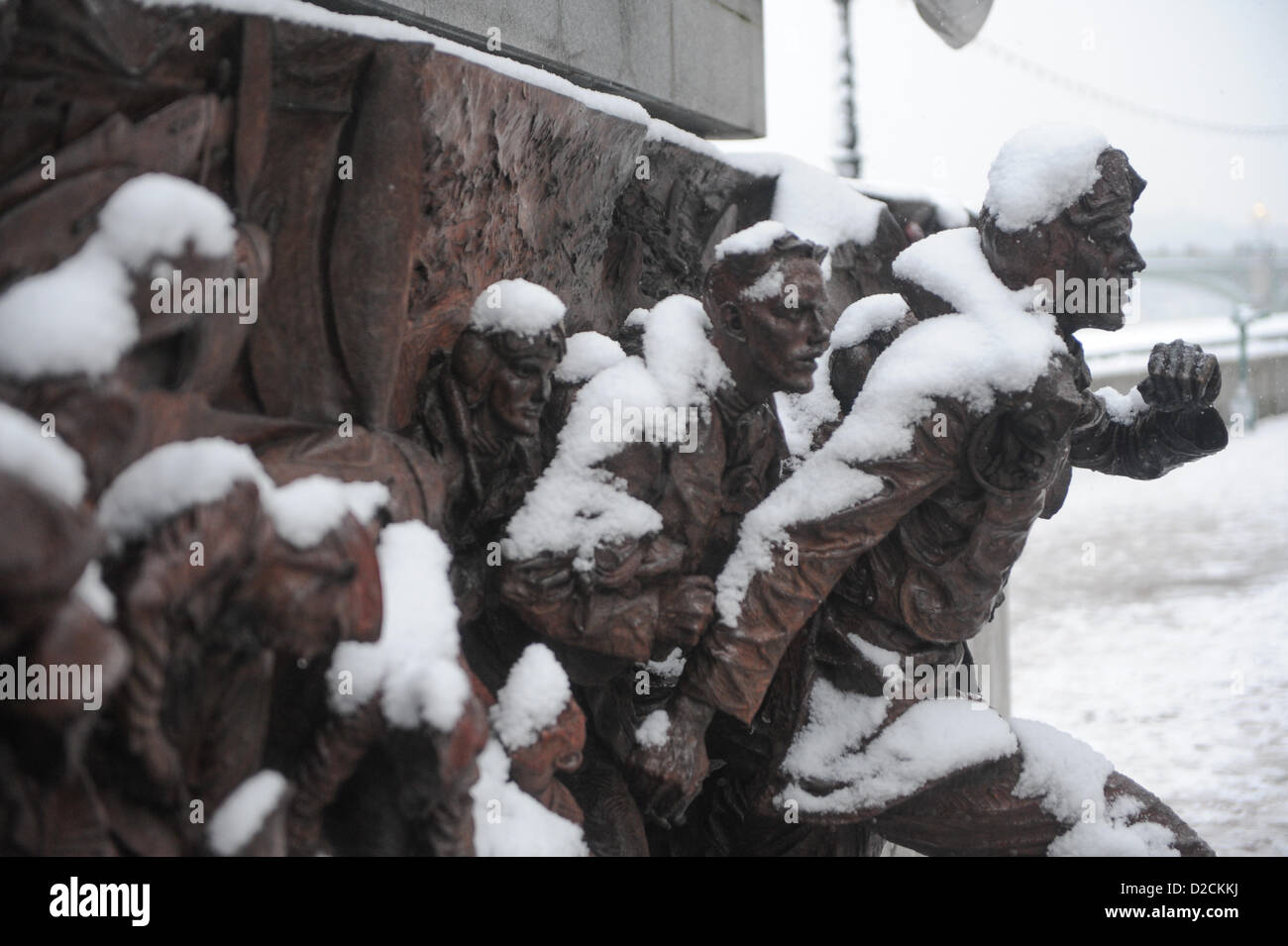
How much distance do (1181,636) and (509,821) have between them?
5.23 meters

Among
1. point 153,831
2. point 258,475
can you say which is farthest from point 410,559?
point 153,831

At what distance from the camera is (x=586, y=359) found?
8.68 ft

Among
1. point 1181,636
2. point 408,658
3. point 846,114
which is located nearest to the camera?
point 408,658

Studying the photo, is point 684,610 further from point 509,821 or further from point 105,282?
point 105,282

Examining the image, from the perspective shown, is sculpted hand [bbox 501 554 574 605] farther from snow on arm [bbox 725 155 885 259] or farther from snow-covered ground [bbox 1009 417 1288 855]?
snow-covered ground [bbox 1009 417 1288 855]

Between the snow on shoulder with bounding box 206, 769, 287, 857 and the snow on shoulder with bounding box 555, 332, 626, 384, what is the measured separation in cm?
114

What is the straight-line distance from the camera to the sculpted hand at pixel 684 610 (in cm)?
257

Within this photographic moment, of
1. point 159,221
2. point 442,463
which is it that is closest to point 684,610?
point 442,463

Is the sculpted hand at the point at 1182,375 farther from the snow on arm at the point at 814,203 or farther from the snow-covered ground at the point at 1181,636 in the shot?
the snow-covered ground at the point at 1181,636

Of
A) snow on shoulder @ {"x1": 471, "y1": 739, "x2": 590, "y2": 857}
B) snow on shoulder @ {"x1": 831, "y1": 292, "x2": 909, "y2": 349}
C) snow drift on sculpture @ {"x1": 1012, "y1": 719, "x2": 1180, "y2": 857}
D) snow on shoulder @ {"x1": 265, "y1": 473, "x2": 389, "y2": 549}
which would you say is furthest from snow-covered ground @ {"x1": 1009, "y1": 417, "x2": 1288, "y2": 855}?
snow on shoulder @ {"x1": 265, "y1": 473, "x2": 389, "y2": 549}

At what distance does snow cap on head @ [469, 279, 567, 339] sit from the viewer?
7.66 ft

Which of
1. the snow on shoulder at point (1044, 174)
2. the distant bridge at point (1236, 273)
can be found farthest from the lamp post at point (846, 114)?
the snow on shoulder at point (1044, 174)

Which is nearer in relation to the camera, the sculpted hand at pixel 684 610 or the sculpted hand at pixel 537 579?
the sculpted hand at pixel 537 579

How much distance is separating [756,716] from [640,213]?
4.27ft
